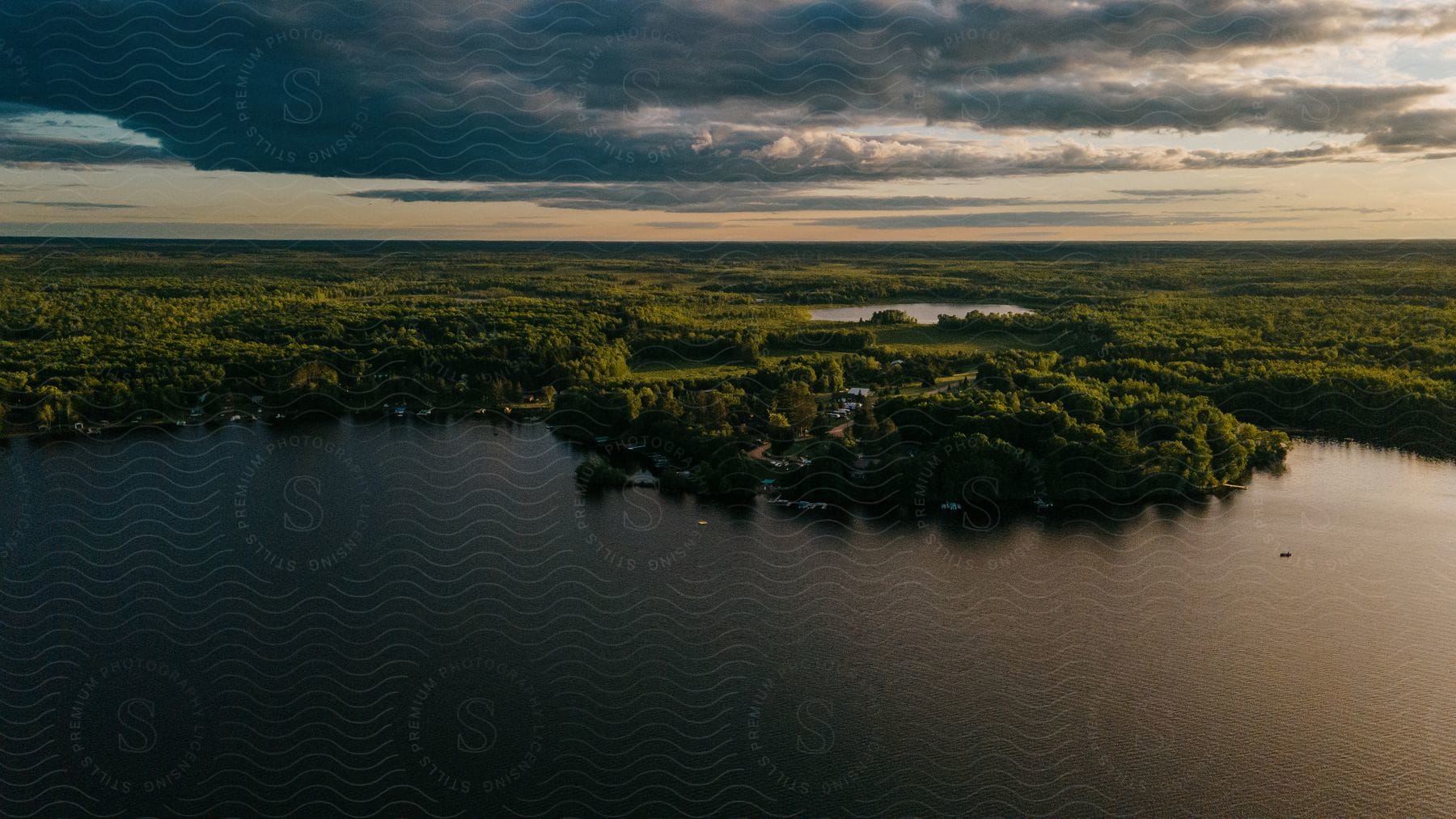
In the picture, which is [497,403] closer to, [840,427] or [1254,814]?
[840,427]

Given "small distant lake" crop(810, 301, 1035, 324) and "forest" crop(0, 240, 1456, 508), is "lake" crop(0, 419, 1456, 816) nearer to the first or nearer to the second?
"forest" crop(0, 240, 1456, 508)

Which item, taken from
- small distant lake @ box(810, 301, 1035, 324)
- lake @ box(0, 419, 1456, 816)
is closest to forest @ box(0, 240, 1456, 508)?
small distant lake @ box(810, 301, 1035, 324)

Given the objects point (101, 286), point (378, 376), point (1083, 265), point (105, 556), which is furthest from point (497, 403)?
point (1083, 265)

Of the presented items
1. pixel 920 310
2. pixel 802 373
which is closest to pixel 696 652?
pixel 802 373

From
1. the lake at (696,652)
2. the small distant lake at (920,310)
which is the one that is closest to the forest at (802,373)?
the small distant lake at (920,310)

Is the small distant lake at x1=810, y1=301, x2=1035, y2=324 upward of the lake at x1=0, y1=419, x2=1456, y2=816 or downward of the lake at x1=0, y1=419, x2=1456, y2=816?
upward

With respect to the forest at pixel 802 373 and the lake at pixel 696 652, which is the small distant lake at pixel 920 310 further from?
the lake at pixel 696 652
